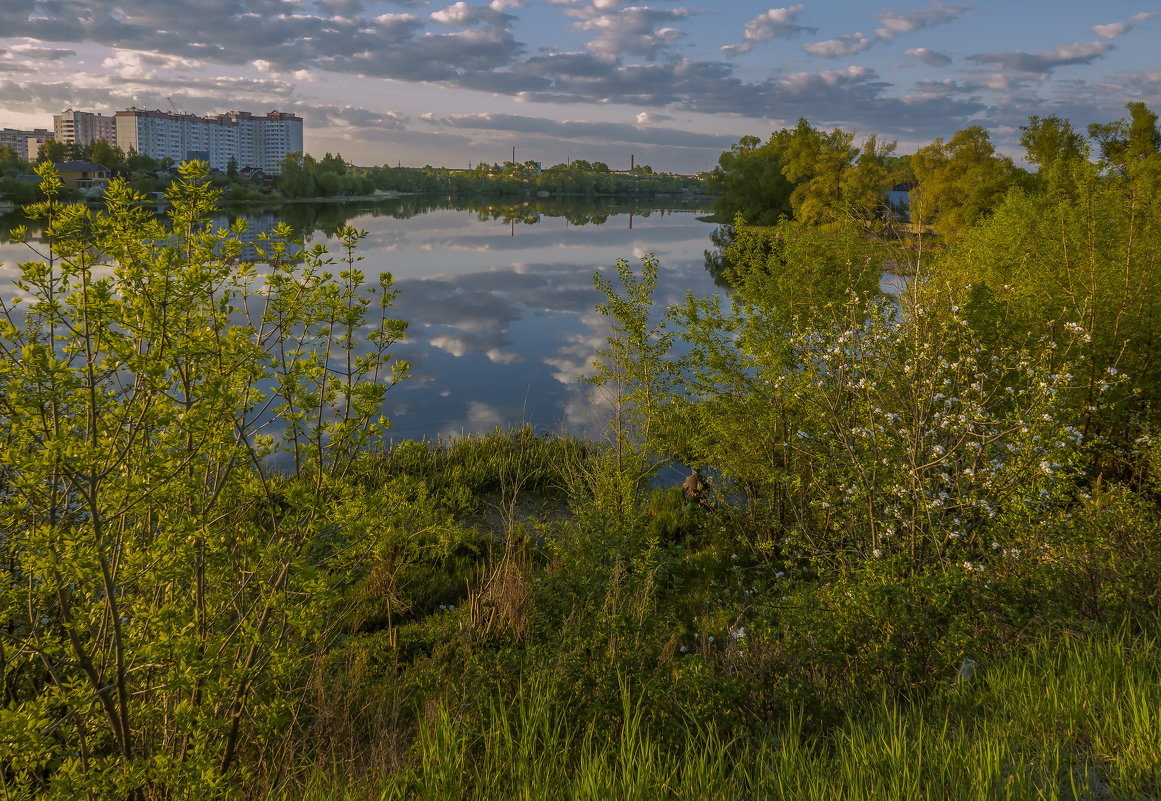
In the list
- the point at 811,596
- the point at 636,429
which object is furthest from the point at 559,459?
the point at 811,596

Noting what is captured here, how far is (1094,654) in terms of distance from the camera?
3.97m

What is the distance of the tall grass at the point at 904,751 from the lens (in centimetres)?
291

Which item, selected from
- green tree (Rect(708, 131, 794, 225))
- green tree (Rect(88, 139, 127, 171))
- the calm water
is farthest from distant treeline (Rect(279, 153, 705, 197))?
green tree (Rect(708, 131, 794, 225))

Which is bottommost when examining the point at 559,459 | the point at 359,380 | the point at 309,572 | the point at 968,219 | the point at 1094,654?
the point at 559,459

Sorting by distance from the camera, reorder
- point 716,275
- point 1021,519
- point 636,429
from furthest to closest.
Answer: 1. point 716,275
2. point 636,429
3. point 1021,519

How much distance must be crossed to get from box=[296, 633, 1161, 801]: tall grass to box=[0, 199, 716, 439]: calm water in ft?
25.1

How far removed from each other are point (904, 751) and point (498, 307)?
89.9 feet

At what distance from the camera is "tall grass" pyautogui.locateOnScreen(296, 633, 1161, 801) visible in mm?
2908

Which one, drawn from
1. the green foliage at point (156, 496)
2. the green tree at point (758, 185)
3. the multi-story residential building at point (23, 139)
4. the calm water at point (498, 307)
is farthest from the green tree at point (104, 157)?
the multi-story residential building at point (23, 139)

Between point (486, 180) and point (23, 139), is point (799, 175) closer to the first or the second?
point (486, 180)

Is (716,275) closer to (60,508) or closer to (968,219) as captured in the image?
(968,219)

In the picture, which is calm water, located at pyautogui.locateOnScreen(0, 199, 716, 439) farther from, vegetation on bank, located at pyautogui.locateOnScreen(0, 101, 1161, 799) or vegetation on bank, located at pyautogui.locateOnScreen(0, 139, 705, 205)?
vegetation on bank, located at pyautogui.locateOnScreen(0, 139, 705, 205)

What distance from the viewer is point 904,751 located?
309 cm

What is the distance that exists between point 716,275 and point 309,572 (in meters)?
38.1
